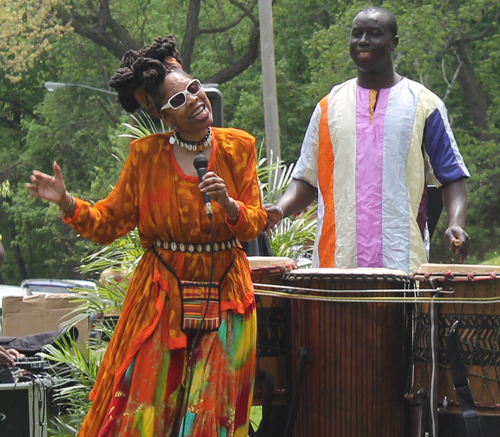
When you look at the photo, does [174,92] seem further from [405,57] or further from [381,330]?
[405,57]

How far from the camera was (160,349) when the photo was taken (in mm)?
3459

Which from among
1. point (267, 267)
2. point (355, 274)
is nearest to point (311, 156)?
point (267, 267)

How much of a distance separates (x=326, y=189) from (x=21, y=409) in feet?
6.57

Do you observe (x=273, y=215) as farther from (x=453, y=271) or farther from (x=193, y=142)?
(x=453, y=271)

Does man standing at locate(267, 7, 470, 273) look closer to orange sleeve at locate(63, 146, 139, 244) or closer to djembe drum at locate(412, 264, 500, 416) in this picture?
djembe drum at locate(412, 264, 500, 416)

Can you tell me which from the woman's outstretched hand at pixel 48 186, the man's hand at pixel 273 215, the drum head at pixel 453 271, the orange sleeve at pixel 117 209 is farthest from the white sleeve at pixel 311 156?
the woman's outstretched hand at pixel 48 186

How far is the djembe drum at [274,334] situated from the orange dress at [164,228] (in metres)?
0.43

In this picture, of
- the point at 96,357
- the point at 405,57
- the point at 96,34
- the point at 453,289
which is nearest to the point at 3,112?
the point at 96,34

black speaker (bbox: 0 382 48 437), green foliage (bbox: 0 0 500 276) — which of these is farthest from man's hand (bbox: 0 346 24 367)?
green foliage (bbox: 0 0 500 276)

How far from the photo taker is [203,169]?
10.9 feet

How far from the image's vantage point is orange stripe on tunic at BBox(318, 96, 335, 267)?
4.34 metres

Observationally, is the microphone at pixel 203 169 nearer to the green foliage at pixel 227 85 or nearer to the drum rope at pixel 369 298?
the drum rope at pixel 369 298

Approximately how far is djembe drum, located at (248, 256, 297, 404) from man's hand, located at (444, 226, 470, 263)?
2.40 ft

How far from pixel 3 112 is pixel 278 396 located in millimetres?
31653
